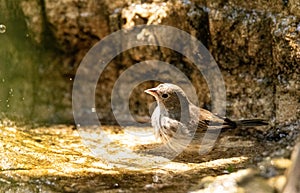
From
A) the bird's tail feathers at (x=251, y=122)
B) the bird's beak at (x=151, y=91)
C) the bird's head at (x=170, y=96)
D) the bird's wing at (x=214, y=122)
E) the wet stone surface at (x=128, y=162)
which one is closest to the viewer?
the wet stone surface at (x=128, y=162)

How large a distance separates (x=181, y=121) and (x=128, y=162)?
104cm

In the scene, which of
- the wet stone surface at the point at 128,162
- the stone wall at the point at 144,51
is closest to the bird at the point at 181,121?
the wet stone surface at the point at 128,162

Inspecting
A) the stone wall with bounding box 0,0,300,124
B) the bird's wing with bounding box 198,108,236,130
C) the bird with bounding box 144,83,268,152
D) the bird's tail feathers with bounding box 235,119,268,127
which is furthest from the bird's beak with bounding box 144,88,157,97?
the bird's tail feathers with bounding box 235,119,268,127

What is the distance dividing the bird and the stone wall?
49 cm

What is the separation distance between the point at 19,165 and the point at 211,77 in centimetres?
281

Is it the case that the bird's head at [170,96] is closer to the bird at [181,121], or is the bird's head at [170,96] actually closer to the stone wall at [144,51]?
the bird at [181,121]

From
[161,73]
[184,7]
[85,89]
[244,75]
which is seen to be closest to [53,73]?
[85,89]

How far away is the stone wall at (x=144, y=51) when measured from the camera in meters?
6.25

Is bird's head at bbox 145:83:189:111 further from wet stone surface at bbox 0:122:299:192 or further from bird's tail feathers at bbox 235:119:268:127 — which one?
bird's tail feathers at bbox 235:119:268:127

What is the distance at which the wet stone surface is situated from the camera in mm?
4738

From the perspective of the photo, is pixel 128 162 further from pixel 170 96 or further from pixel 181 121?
pixel 170 96

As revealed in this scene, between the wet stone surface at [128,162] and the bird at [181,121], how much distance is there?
0.70 ft

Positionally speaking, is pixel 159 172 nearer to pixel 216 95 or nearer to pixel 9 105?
pixel 216 95

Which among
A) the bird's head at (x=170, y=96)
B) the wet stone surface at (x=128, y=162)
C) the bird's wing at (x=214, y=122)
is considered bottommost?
the wet stone surface at (x=128, y=162)
